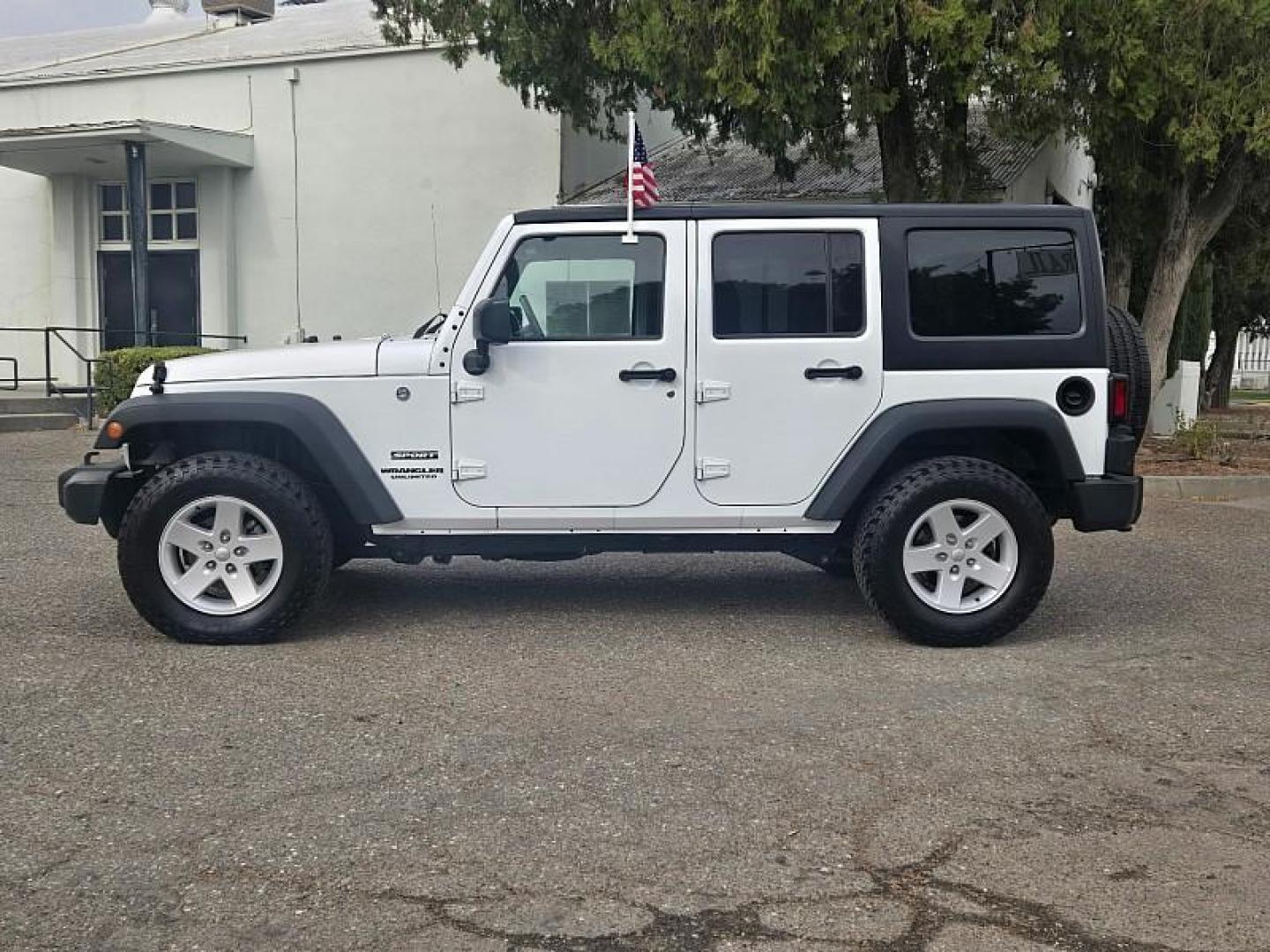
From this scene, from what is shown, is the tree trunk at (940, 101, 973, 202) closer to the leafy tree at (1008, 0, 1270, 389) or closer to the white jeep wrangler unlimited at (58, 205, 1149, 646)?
the leafy tree at (1008, 0, 1270, 389)

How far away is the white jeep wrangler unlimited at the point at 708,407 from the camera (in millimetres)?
5578

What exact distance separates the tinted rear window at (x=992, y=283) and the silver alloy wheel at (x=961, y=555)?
834 millimetres

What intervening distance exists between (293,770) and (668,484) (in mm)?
2275

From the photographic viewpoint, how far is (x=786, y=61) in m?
10.9

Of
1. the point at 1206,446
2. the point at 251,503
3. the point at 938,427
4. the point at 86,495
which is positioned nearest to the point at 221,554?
the point at 251,503

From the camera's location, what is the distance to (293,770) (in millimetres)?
4059

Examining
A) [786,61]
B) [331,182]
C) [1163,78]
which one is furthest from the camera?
[331,182]

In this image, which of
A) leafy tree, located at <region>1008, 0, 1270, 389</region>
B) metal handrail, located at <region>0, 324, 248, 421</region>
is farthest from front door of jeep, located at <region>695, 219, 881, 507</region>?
metal handrail, located at <region>0, 324, 248, 421</region>

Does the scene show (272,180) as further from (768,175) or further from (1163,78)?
(1163,78)

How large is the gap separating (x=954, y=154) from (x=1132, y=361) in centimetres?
806

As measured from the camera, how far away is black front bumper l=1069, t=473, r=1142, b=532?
558cm

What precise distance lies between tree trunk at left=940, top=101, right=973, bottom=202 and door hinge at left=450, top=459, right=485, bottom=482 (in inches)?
352

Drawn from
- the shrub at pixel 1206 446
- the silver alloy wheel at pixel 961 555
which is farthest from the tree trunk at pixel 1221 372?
the silver alloy wheel at pixel 961 555

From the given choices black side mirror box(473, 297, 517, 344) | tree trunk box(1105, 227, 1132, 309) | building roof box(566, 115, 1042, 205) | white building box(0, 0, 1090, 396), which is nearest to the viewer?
black side mirror box(473, 297, 517, 344)
